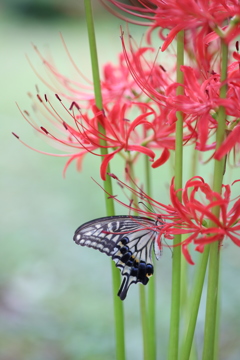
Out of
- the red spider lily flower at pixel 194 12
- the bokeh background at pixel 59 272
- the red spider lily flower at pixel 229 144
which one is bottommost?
the bokeh background at pixel 59 272

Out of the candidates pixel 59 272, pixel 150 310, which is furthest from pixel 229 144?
pixel 59 272

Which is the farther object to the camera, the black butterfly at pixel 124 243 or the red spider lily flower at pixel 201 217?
the black butterfly at pixel 124 243

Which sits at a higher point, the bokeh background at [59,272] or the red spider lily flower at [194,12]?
the red spider lily flower at [194,12]

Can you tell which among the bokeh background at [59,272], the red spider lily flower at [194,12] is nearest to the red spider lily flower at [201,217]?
the red spider lily flower at [194,12]

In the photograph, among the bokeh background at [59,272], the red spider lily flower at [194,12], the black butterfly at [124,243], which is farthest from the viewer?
the bokeh background at [59,272]

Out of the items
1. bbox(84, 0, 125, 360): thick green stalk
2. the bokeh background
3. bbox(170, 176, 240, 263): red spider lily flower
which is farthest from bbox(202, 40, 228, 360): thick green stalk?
the bokeh background

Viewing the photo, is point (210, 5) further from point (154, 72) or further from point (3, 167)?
point (3, 167)

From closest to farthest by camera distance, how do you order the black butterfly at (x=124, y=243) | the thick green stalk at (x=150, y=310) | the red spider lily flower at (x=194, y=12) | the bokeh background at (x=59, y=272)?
the red spider lily flower at (x=194, y=12) < the black butterfly at (x=124, y=243) < the thick green stalk at (x=150, y=310) < the bokeh background at (x=59, y=272)

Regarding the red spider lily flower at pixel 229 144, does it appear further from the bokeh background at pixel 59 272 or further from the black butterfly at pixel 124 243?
the bokeh background at pixel 59 272
